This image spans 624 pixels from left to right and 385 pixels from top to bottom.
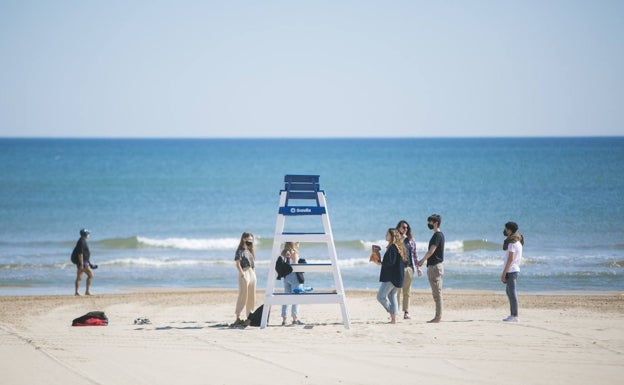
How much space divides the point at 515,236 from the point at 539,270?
30.9 ft

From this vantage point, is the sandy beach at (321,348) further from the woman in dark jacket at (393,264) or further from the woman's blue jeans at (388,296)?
the woman in dark jacket at (393,264)

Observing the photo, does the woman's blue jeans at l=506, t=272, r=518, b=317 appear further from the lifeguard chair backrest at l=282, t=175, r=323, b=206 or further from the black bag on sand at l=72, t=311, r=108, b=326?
the black bag on sand at l=72, t=311, r=108, b=326

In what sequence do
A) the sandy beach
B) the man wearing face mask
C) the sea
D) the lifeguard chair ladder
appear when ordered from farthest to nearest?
the sea → the man wearing face mask → the lifeguard chair ladder → the sandy beach

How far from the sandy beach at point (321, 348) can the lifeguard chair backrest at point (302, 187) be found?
1945mm

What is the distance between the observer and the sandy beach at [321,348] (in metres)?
8.76

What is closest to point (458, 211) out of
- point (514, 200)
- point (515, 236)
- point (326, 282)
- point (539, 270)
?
point (514, 200)

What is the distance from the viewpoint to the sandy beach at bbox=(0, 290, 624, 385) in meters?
8.76

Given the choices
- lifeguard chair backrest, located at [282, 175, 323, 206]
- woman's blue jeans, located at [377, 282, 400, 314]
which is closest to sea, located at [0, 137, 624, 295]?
woman's blue jeans, located at [377, 282, 400, 314]

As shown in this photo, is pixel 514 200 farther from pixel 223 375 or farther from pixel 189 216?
pixel 223 375

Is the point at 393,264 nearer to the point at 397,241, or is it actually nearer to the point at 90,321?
the point at 397,241

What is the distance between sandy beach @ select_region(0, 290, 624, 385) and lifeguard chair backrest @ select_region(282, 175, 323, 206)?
194cm

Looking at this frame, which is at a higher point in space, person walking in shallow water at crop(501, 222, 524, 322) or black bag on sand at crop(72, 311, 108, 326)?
person walking in shallow water at crop(501, 222, 524, 322)

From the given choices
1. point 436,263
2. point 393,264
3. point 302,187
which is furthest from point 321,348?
point 436,263

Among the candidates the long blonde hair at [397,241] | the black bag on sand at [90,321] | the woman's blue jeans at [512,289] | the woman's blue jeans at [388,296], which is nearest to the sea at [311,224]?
the black bag on sand at [90,321]
